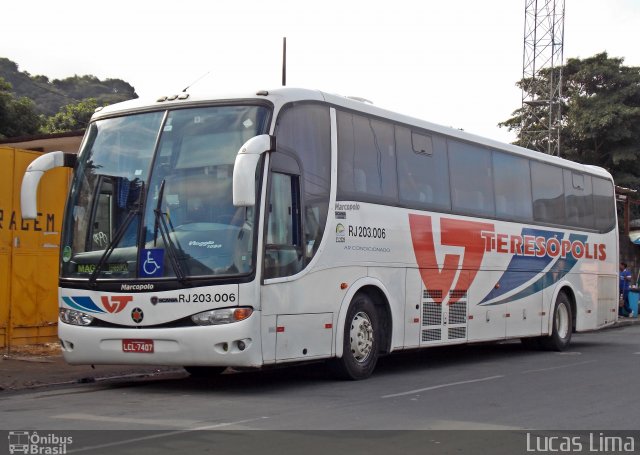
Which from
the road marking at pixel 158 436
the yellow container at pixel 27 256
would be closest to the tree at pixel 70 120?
the yellow container at pixel 27 256

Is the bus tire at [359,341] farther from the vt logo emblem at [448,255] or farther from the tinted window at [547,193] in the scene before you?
the tinted window at [547,193]

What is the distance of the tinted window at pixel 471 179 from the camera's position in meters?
14.3

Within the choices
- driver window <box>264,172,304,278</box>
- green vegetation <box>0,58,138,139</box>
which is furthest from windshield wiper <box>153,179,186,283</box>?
green vegetation <box>0,58,138,139</box>

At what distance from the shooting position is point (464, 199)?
568 inches

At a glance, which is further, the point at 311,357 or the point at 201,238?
the point at 311,357

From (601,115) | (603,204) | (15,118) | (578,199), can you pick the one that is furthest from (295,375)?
(601,115)

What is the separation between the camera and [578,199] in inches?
727

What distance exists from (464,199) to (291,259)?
4.81 m

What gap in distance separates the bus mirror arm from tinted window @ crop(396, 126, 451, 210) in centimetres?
465

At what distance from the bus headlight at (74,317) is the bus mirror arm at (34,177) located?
120 centimetres

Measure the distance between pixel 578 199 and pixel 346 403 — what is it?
10.6 metres

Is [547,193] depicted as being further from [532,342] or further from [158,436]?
[158,436]

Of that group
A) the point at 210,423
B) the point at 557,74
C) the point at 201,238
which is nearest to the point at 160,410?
the point at 210,423

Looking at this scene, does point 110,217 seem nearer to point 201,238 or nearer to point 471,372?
point 201,238
